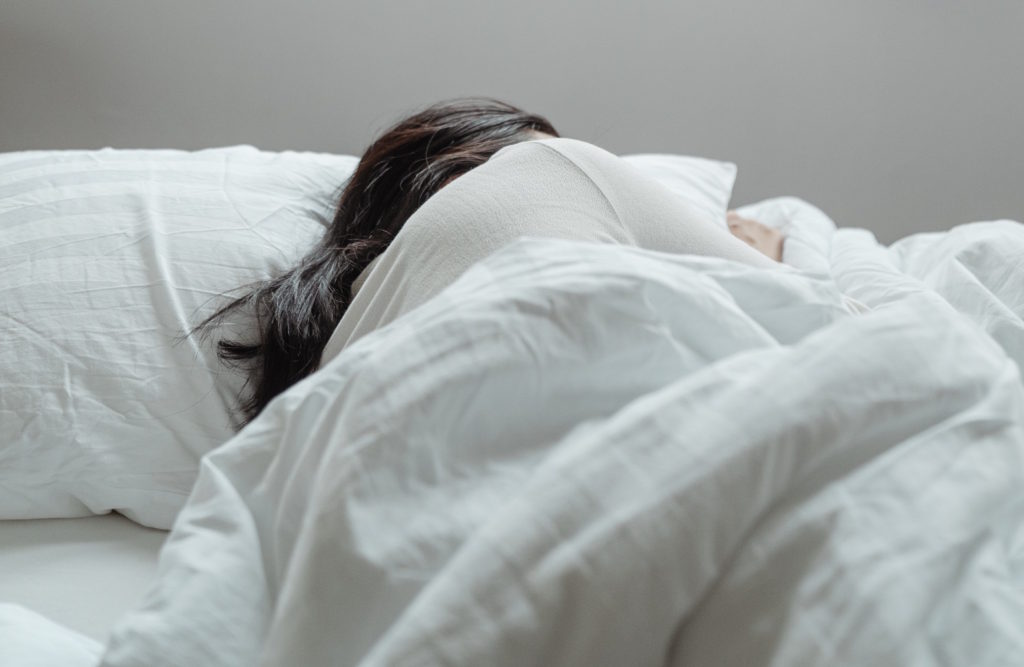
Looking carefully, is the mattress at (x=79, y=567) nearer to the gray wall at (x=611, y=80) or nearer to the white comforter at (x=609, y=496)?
the white comforter at (x=609, y=496)

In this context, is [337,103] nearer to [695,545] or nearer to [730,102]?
[730,102]

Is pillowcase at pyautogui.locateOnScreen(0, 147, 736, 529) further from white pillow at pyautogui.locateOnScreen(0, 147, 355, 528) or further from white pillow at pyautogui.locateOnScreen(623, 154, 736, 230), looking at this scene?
white pillow at pyautogui.locateOnScreen(623, 154, 736, 230)

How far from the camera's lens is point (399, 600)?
14.3 inches

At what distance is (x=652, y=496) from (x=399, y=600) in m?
0.11

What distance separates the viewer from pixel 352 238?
0.97 meters

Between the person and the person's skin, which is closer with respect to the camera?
the person

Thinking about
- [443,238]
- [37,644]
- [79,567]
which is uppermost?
[443,238]

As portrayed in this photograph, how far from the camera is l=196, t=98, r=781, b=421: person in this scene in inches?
27.4

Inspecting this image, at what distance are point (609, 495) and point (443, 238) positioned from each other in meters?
0.39

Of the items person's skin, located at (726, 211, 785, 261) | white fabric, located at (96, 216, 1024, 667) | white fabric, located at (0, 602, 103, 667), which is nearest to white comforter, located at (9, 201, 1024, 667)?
white fabric, located at (96, 216, 1024, 667)

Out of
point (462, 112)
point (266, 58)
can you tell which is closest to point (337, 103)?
point (266, 58)

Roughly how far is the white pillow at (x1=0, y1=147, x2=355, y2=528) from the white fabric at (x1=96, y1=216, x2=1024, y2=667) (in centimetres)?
37

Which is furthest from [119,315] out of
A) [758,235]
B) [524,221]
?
[758,235]

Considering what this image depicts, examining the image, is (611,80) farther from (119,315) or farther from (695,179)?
(119,315)
